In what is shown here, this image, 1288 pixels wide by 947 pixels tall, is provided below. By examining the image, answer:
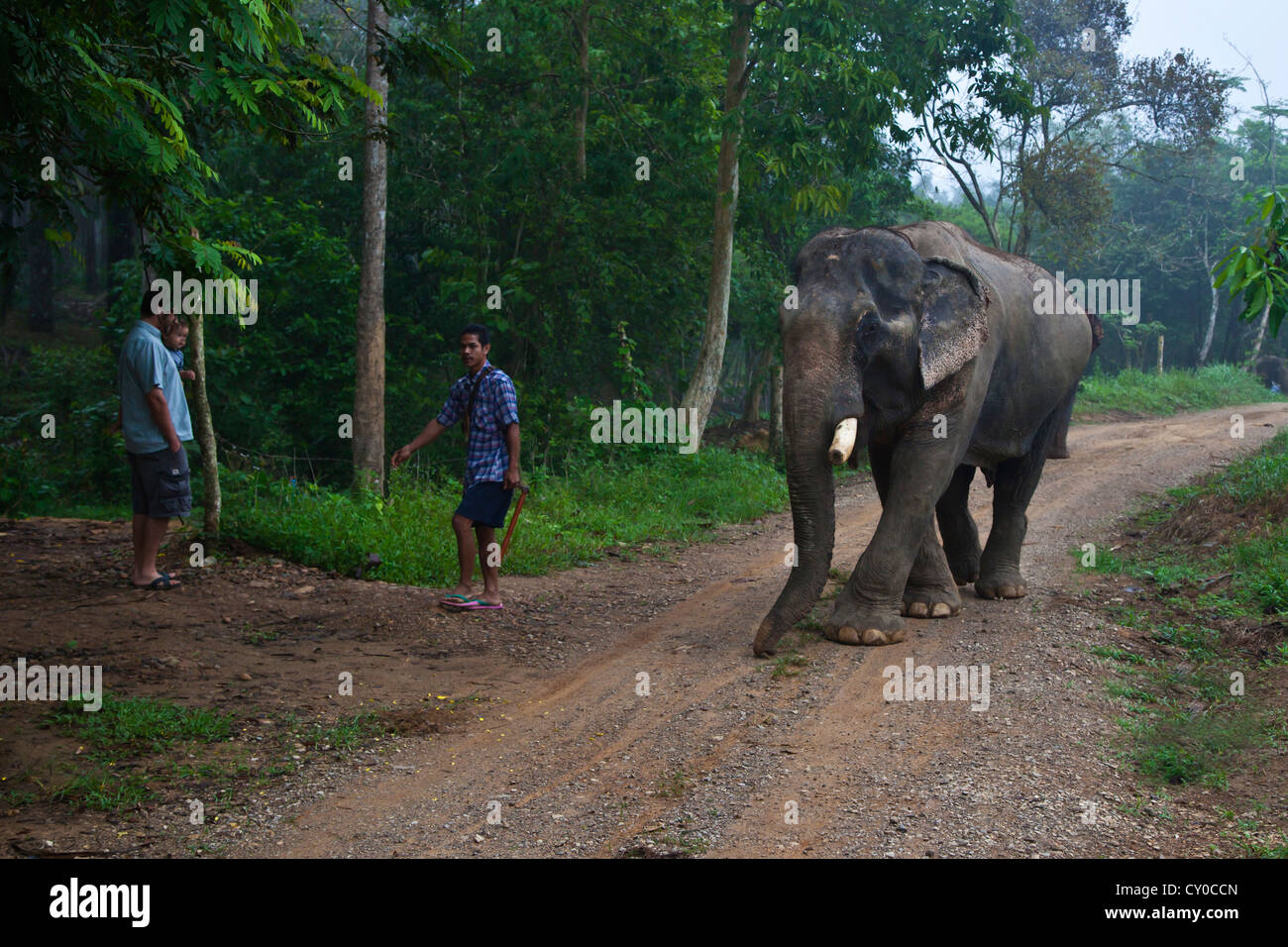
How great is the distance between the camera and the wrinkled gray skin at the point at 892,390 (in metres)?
6.89

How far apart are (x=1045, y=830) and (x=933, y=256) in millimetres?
4397

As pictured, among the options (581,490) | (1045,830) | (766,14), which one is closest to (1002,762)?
(1045,830)

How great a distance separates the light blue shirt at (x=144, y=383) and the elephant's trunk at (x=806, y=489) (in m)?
4.40

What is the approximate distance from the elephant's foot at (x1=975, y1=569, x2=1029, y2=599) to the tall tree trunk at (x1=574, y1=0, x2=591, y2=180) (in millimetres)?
10094

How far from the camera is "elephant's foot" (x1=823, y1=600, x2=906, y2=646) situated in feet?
23.3

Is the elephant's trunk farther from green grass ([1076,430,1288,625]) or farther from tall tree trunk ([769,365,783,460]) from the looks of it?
tall tree trunk ([769,365,783,460])

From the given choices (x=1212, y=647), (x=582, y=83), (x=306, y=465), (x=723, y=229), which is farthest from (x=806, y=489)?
(x=582, y=83)

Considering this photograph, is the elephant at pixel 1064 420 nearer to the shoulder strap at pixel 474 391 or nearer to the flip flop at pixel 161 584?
the shoulder strap at pixel 474 391

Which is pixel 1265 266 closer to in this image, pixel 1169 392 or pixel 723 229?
pixel 723 229

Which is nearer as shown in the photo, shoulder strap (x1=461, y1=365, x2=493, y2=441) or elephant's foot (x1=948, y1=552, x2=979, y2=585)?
shoulder strap (x1=461, y1=365, x2=493, y2=441)

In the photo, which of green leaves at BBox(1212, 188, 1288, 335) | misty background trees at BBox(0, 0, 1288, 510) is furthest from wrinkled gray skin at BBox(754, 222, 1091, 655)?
misty background trees at BBox(0, 0, 1288, 510)

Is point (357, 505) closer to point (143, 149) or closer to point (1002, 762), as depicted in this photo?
point (143, 149)

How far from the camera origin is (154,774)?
194 inches

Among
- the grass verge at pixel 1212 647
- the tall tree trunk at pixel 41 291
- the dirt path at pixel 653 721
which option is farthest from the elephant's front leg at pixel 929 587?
the tall tree trunk at pixel 41 291
